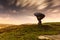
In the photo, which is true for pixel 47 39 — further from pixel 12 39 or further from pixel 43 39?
pixel 12 39

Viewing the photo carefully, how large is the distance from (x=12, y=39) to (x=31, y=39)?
230 inches

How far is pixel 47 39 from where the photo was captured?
38.2 meters

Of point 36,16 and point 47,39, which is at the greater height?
point 36,16

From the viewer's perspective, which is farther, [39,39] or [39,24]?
[39,24]

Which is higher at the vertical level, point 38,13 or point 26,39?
point 38,13

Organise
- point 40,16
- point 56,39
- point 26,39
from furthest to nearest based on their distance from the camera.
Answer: point 40,16 < point 26,39 < point 56,39

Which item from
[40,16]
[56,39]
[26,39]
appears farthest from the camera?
[40,16]

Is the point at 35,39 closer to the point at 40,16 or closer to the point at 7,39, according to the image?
the point at 7,39

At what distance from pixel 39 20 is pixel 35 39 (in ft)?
114

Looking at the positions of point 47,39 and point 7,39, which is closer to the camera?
point 47,39

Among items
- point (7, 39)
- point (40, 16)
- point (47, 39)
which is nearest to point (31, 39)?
point (47, 39)

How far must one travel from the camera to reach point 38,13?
7281 centimetres

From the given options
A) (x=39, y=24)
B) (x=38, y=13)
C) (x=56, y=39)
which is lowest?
(x=56, y=39)

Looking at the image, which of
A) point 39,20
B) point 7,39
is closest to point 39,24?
point 39,20
